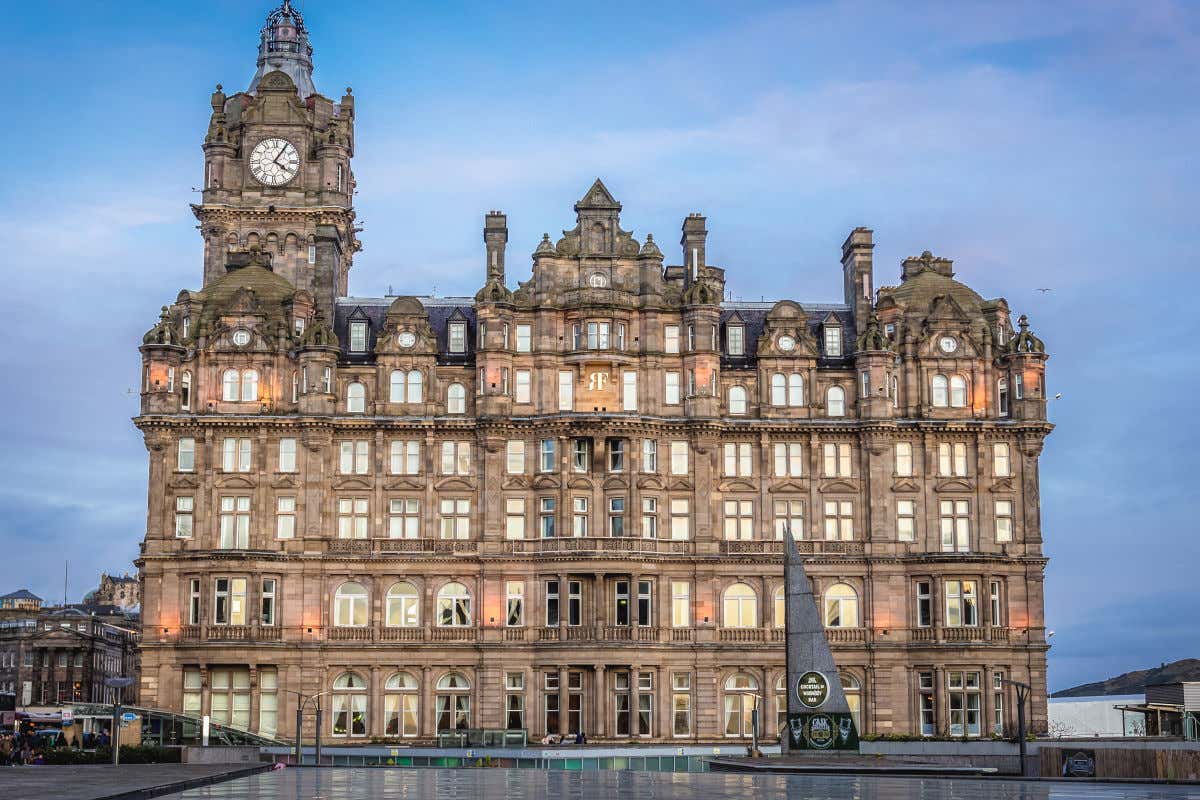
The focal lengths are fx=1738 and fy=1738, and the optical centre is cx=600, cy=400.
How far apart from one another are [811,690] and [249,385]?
3628 cm

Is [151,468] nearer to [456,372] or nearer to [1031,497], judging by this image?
[456,372]

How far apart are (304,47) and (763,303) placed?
40.8 metres

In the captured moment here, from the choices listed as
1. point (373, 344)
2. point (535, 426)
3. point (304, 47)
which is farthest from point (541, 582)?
point (304, 47)

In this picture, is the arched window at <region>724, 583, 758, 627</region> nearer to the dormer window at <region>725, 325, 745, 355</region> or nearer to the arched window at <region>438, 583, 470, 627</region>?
the dormer window at <region>725, 325, 745, 355</region>

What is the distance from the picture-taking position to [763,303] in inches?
3856

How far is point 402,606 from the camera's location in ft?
296

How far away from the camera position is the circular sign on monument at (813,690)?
71.6 m

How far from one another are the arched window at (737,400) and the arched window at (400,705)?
72.6 feet

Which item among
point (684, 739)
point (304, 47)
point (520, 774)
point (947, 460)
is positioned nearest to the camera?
point (520, 774)

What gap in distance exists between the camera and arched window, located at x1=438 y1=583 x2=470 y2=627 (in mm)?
90062

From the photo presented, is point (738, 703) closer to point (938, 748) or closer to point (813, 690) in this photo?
point (938, 748)

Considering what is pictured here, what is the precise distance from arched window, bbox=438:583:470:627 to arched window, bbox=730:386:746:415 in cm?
1724

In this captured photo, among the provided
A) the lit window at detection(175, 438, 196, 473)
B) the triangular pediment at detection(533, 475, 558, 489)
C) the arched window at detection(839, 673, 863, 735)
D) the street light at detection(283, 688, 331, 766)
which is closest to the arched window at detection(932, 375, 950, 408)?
the arched window at detection(839, 673, 863, 735)

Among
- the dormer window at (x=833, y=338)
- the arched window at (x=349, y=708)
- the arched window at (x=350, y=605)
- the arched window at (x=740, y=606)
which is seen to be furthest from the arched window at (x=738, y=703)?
the arched window at (x=350, y=605)
